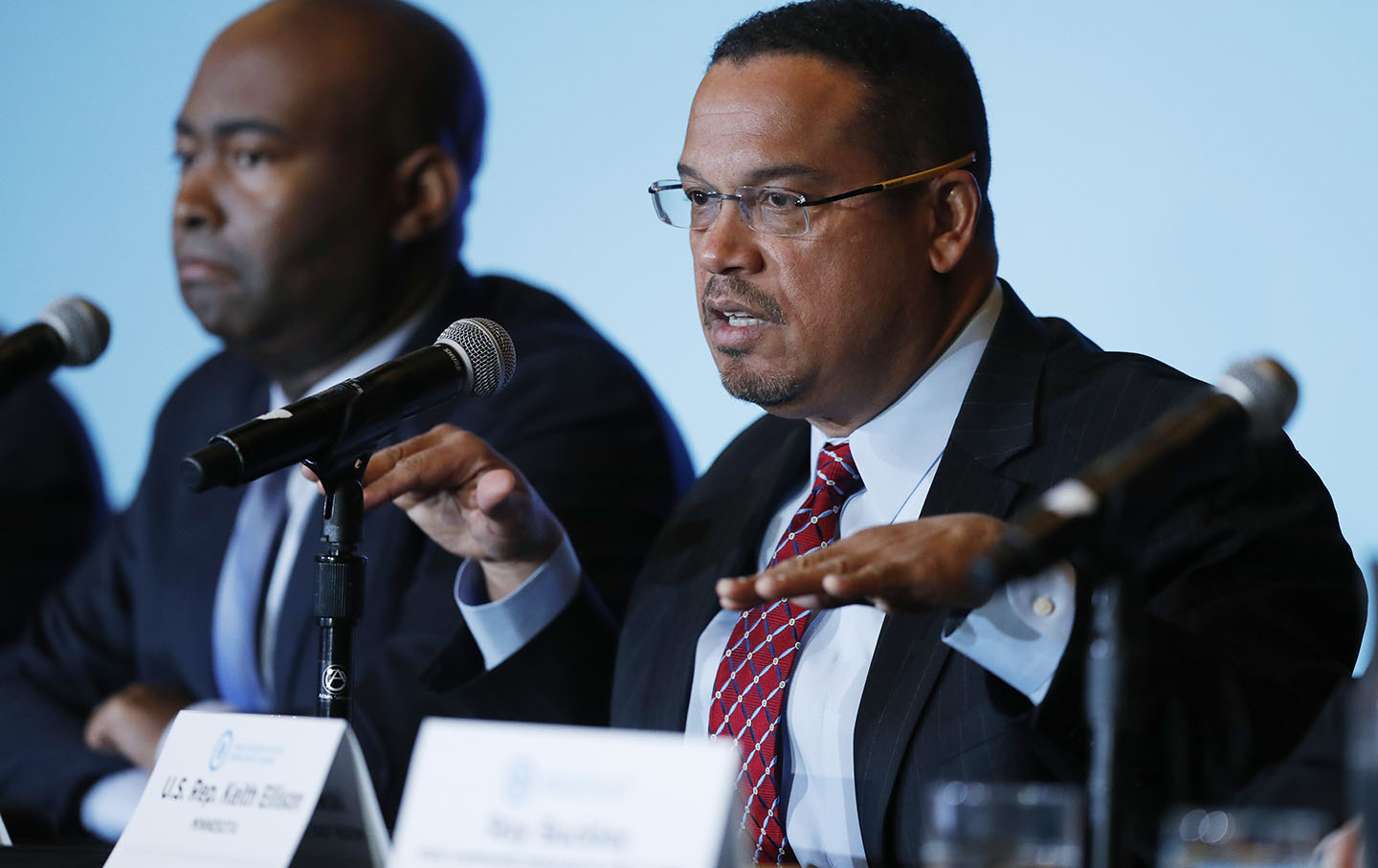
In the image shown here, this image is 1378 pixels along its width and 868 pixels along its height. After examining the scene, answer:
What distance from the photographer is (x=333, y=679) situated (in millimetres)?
1666

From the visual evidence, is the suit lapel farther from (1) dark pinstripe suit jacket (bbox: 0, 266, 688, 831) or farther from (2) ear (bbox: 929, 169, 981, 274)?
(1) dark pinstripe suit jacket (bbox: 0, 266, 688, 831)

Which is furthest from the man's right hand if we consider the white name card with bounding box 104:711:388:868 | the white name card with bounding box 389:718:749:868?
the white name card with bounding box 389:718:749:868

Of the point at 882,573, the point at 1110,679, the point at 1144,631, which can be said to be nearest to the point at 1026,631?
the point at 1144,631

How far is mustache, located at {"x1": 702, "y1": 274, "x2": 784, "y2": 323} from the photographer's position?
217 cm

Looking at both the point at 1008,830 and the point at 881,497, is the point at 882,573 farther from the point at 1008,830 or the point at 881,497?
Result: the point at 881,497

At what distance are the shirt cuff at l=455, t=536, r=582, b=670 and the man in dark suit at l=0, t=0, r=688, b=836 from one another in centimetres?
32

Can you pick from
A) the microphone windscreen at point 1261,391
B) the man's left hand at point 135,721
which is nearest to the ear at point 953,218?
the microphone windscreen at point 1261,391

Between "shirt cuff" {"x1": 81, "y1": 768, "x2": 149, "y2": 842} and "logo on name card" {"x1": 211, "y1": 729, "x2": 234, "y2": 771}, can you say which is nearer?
"logo on name card" {"x1": 211, "y1": 729, "x2": 234, "y2": 771}

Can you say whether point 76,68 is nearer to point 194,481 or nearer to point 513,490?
point 513,490

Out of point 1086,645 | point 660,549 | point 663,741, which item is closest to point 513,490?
point 660,549

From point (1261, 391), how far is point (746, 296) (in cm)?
→ 106

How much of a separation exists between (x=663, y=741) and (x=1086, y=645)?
64 centimetres

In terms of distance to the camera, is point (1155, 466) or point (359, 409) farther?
point (359, 409)

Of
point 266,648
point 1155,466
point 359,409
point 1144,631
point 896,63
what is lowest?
point 266,648
